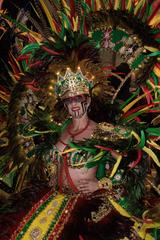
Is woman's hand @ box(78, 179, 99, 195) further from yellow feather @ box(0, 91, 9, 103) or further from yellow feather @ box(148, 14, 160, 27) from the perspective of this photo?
yellow feather @ box(148, 14, 160, 27)

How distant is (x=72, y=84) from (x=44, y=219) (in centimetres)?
84

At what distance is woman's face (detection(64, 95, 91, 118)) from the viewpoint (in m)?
2.38

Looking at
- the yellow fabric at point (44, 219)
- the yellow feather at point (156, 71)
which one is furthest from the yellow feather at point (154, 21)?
the yellow fabric at point (44, 219)

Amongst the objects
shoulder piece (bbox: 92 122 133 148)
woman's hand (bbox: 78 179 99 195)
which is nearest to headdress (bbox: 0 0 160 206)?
shoulder piece (bbox: 92 122 133 148)

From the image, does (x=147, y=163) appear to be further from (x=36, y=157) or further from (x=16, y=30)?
(x=16, y=30)

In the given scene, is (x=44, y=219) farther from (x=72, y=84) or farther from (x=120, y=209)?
(x=72, y=84)

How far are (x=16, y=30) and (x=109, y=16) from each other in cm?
72

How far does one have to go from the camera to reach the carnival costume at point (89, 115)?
2.15 m

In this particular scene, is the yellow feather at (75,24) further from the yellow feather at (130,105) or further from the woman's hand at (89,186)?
Answer: the woman's hand at (89,186)

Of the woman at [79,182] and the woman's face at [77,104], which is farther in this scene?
the woman's face at [77,104]

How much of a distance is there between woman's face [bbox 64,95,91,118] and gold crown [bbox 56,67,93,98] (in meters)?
0.03

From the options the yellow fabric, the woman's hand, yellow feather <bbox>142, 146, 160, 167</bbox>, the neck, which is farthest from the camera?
the neck

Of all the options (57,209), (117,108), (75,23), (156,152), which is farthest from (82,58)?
(57,209)

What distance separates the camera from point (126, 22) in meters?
2.41
